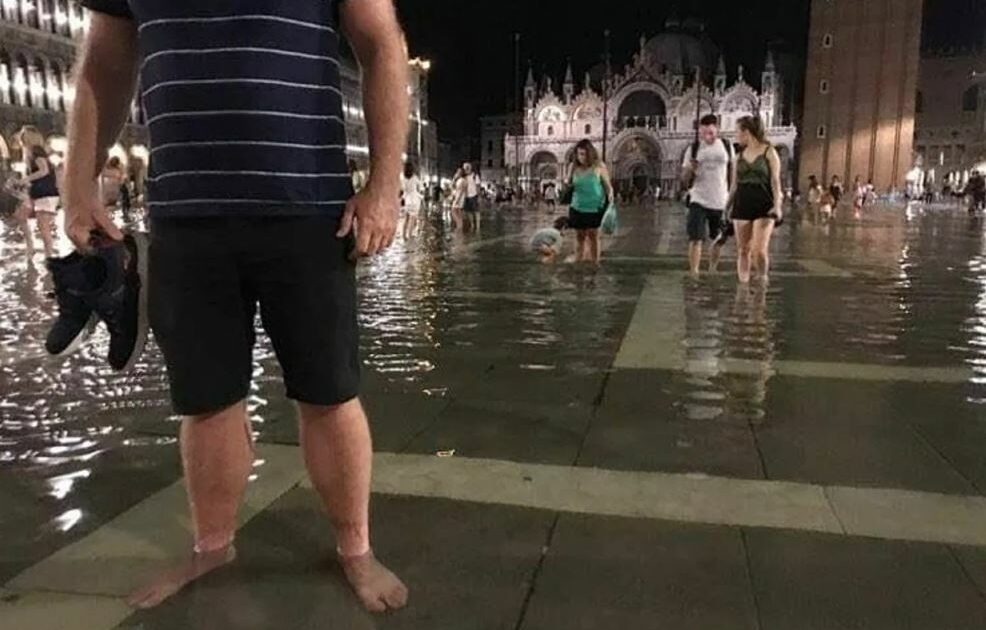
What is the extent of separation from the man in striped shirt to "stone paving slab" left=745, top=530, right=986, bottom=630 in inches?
40.6

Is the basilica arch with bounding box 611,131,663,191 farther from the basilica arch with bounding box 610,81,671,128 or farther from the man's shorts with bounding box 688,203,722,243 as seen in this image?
the man's shorts with bounding box 688,203,722,243

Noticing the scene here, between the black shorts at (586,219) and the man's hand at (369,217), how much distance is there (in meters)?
8.80

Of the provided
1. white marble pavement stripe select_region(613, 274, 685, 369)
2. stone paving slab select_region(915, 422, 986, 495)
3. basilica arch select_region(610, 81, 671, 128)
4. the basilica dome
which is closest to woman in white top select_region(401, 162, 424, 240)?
white marble pavement stripe select_region(613, 274, 685, 369)

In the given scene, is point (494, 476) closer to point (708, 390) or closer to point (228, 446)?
point (228, 446)

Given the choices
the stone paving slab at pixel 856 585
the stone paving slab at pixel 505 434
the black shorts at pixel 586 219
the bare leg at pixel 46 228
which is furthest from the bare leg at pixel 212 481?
the bare leg at pixel 46 228

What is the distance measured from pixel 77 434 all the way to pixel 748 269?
23.8 feet

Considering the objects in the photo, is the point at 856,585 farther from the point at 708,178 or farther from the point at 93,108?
the point at 708,178

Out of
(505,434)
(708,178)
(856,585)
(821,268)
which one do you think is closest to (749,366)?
(505,434)

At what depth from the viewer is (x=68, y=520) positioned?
2.91m

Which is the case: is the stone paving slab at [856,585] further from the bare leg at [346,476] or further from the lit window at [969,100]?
the lit window at [969,100]

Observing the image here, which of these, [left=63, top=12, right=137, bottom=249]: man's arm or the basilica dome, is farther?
the basilica dome

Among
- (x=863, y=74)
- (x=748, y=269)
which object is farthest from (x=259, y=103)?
(x=863, y=74)

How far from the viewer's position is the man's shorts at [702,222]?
386 inches

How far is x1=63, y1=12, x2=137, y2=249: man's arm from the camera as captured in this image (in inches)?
94.0
